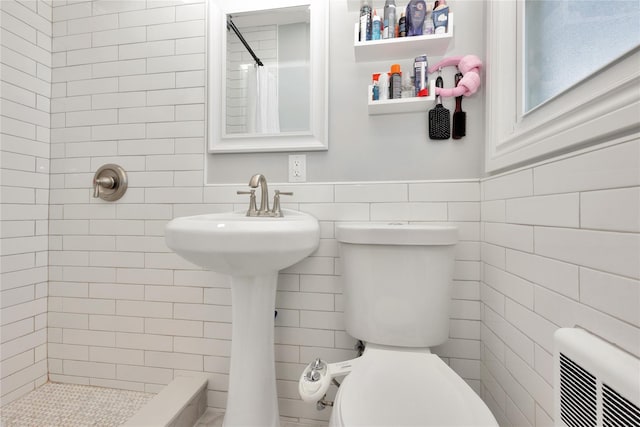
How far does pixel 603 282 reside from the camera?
55cm

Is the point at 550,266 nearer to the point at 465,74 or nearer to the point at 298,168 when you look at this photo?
the point at 465,74

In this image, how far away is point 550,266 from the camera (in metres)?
0.72

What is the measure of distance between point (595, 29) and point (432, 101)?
0.51 metres

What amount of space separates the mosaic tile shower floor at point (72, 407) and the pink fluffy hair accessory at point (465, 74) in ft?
6.09

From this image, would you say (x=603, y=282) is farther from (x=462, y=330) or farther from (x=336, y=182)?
(x=336, y=182)

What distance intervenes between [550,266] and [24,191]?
2055 millimetres

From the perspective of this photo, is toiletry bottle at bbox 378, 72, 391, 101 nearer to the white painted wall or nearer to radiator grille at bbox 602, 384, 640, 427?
the white painted wall

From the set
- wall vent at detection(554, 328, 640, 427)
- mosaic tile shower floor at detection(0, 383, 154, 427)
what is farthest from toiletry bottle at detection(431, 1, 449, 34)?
mosaic tile shower floor at detection(0, 383, 154, 427)

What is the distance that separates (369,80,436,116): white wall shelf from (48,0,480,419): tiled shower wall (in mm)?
308

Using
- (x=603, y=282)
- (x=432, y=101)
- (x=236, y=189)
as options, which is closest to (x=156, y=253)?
(x=236, y=189)

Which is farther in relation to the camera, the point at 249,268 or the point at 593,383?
the point at 249,268

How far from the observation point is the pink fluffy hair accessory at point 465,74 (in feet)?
3.76

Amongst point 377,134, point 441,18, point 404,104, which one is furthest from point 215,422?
point 441,18

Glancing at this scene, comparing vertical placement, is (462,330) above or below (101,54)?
below
